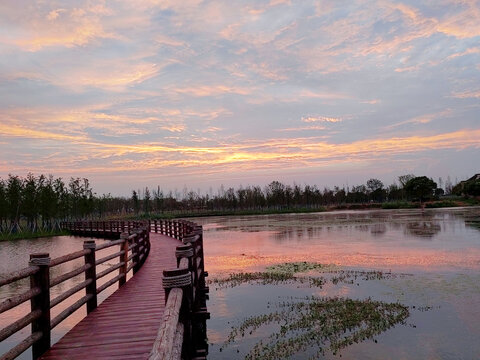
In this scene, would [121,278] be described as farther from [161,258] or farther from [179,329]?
[179,329]

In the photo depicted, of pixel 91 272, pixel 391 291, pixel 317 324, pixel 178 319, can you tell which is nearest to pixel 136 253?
pixel 91 272

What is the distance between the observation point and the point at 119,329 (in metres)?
6.73

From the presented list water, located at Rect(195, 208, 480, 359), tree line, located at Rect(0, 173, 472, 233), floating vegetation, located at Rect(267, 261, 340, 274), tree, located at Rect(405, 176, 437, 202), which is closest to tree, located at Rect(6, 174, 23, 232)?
tree line, located at Rect(0, 173, 472, 233)

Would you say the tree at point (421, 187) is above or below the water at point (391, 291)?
above

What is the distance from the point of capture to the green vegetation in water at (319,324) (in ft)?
29.6

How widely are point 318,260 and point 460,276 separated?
6.95m

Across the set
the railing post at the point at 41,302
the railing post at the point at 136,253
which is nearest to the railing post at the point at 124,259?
the railing post at the point at 136,253

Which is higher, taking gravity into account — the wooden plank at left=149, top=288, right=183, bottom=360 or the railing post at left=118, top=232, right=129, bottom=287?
the wooden plank at left=149, top=288, right=183, bottom=360

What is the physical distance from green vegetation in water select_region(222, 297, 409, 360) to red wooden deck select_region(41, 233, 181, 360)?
2.31 m

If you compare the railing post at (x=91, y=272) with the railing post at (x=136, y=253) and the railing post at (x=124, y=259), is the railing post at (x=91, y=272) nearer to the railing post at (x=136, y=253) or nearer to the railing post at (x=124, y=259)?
the railing post at (x=124, y=259)

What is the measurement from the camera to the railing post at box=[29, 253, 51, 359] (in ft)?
19.2

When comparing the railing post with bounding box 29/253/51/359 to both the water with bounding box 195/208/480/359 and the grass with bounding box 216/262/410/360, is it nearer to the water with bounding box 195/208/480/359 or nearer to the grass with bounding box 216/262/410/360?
the water with bounding box 195/208/480/359

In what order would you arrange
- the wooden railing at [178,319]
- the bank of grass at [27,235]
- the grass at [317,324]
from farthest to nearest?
the bank of grass at [27,235] < the grass at [317,324] < the wooden railing at [178,319]

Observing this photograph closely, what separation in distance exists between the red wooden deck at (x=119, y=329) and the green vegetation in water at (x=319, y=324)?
2.31 m
